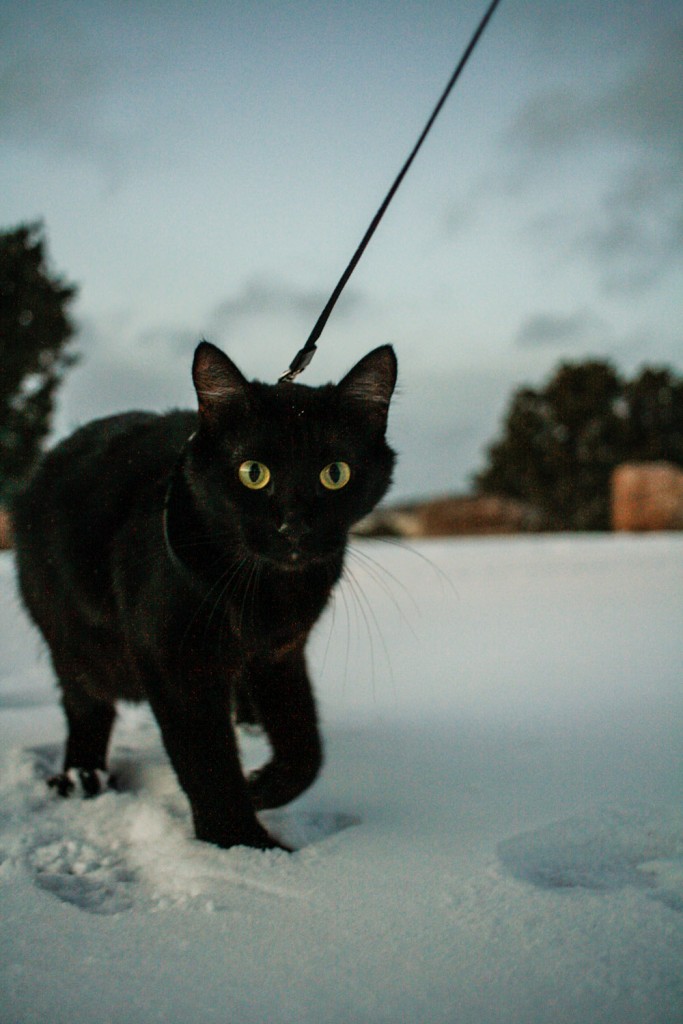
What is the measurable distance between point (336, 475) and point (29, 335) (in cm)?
737

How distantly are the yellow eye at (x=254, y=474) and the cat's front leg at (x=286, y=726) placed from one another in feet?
1.28

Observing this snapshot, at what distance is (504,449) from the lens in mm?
15812

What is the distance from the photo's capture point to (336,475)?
4.61 feet

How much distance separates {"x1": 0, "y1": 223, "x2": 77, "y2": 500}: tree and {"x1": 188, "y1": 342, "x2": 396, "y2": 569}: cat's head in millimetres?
6054

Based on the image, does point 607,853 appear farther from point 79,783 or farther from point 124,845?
point 79,783

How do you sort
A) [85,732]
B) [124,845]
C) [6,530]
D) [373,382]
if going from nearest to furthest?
1. [124,845]
2. [373,382]
3. [85,732]
4. [6,530]

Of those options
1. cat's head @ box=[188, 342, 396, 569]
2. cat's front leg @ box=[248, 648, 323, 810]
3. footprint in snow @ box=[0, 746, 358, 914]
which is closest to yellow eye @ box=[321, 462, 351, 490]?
cat's head @ box=[188, 342, 396, 569]

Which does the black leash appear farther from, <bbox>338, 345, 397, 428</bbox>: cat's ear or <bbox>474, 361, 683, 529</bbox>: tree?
<bbox>474, 361, 683, 529</bbox>: tree

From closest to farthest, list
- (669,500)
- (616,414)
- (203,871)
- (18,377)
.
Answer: (203,871)
(18,377)
(669,500)
(616,414)

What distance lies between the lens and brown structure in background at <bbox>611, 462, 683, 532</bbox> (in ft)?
32.2

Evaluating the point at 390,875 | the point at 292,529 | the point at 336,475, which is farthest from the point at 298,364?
the point at 390,875

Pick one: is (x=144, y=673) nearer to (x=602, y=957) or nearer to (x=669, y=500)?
(x=602, y=957)

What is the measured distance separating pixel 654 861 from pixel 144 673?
94 centimetres

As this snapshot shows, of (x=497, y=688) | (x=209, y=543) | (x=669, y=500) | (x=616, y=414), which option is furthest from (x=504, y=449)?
(x=209, y=543)
